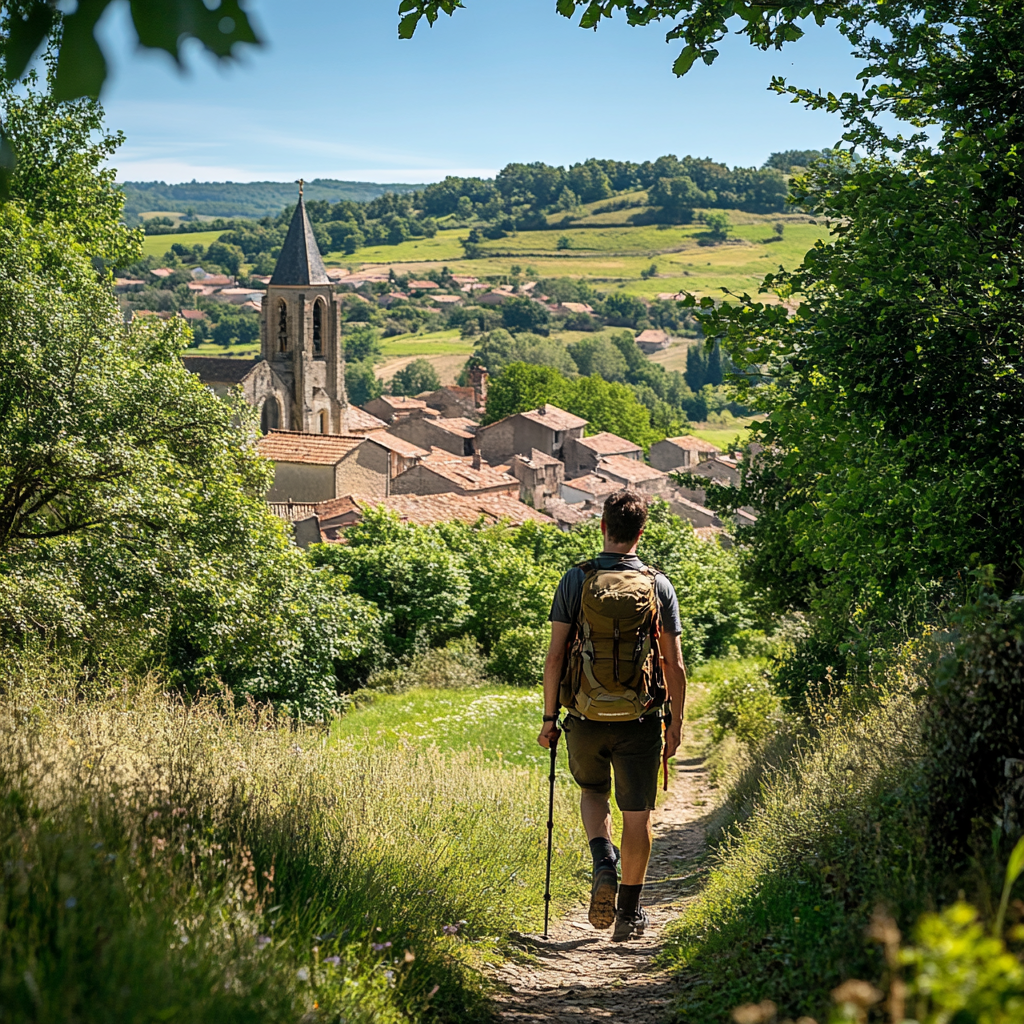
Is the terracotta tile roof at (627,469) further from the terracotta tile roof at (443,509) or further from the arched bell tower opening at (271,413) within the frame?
the terracotta tile roof at (443,509)

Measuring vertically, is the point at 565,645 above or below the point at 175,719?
above

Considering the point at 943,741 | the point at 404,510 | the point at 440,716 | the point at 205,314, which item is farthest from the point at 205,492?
the point at 205,314

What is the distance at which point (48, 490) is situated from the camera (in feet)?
43.6

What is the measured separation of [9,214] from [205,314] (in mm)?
136952

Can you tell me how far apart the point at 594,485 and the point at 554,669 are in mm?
61912

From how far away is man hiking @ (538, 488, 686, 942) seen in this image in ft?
15.8

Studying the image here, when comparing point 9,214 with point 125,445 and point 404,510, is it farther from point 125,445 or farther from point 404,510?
point 404,510

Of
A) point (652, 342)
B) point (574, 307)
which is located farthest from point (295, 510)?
point (574, 307)

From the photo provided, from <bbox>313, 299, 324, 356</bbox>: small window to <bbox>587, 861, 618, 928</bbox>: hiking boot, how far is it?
72327 mm

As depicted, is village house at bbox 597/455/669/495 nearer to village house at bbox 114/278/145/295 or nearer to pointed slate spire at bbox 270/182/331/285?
pointed slate spire at bbox 270/182/331/285

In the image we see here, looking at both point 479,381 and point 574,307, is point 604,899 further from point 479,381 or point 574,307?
point 574,307

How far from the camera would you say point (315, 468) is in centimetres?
4750

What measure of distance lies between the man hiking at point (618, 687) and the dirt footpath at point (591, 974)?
8.5 inches

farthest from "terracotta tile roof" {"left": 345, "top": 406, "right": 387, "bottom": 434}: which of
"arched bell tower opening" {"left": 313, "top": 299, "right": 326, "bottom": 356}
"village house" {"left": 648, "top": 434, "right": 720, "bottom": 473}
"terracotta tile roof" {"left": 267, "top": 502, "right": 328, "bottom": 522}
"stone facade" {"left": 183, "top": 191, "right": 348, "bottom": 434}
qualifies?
"terracotta tile roof" {"left": 267, "top": 502, "right": 328, "bottom": 522}
